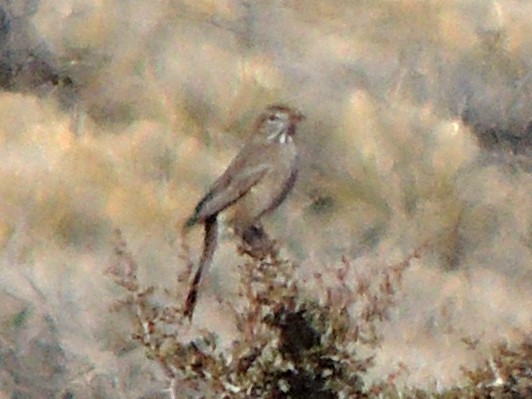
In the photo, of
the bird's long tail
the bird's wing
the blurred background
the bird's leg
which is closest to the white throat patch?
the bird's wing

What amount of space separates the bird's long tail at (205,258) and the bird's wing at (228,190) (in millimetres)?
107

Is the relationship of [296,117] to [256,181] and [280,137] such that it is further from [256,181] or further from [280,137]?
[256,181]

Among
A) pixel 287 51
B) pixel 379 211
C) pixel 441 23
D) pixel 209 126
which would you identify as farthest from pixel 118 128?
pixel 441 23

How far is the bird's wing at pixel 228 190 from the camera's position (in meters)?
4.35

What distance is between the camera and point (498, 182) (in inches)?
243

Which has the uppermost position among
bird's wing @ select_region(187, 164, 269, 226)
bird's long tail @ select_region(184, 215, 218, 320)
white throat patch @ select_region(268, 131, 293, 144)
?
white throat patch @ select_region(268, 131, 293, 144)

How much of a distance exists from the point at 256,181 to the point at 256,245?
73cm

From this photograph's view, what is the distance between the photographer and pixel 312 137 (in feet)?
19.8

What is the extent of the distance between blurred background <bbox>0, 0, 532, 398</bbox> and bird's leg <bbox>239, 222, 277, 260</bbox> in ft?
4.71

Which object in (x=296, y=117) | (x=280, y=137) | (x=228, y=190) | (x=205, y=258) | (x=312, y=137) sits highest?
(x=296, y=117)

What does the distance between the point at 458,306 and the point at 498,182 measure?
2.25ft

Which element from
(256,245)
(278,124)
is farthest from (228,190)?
(256,245)

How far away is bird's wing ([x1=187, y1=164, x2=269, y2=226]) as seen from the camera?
14.3 ft

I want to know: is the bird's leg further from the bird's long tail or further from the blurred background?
the blurred background
